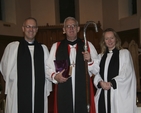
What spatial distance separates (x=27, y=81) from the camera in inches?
154

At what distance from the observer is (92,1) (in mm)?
11859

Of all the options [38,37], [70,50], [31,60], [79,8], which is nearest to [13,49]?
[31,60]

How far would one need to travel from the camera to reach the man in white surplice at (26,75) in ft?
12.5

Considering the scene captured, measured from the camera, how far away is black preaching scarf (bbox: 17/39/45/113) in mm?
3857

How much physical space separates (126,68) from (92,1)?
29.2ft

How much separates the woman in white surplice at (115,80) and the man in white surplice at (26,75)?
3.13 feet

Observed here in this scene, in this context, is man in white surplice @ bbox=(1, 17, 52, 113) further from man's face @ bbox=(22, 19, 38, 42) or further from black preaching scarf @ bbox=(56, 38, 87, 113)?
black preaching scarf @ bbox=(56, 38, 87, 113)

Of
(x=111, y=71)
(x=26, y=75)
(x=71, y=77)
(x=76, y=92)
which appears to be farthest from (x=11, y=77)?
(x=111, y=71)

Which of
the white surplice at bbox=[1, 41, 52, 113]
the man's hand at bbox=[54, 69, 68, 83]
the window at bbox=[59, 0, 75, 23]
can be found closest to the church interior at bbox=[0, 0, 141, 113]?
the window at bbox=[59, 0, 75, 23]

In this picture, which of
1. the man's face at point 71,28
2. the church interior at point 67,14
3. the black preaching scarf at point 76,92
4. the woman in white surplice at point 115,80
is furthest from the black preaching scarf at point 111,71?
the church interior at point 67,14

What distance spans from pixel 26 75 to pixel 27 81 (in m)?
0.11

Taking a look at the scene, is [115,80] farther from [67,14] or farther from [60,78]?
[67,14]

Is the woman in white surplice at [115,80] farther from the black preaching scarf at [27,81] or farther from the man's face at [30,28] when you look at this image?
the man's face at [30,28]

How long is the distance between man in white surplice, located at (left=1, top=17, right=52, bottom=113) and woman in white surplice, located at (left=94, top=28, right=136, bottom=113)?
3.13 feet
